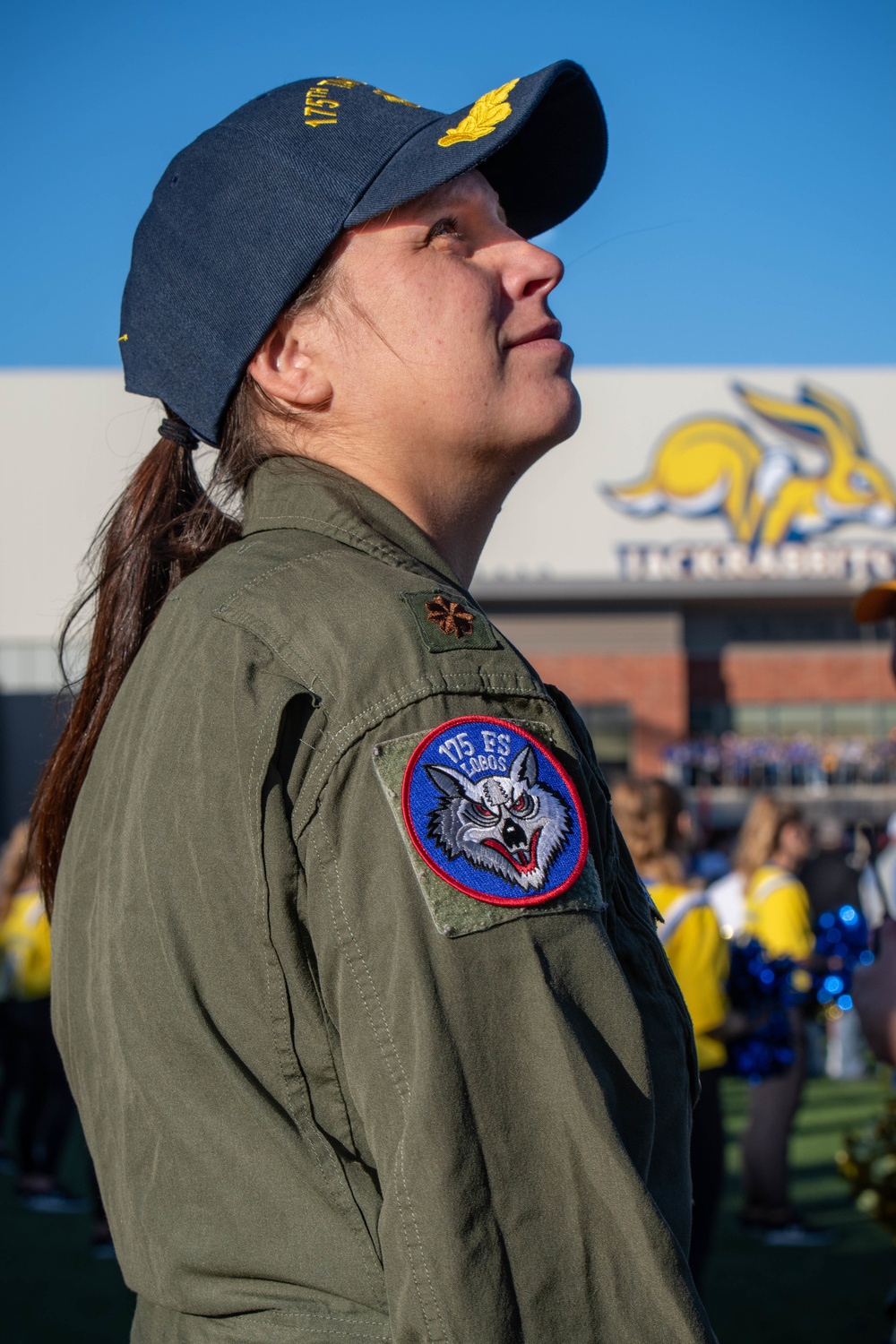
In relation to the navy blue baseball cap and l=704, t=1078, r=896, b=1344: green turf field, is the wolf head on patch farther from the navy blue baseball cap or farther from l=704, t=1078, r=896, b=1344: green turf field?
l=704, t=1078, r=896, b=1344: green turf field

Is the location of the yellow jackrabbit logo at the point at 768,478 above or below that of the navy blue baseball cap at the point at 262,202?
above

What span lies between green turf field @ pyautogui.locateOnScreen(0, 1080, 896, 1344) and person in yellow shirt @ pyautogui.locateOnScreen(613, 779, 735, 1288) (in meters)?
0.50

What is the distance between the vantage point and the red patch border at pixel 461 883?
941 millimetres

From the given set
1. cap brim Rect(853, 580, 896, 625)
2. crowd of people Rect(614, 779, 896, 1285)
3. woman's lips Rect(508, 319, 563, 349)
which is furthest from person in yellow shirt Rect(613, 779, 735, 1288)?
woman's lips Rect(508, 319, 563, 349)

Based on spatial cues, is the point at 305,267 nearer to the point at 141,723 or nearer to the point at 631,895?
the point at 141,723

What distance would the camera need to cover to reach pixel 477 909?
3.07ft

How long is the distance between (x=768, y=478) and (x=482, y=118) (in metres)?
35.9

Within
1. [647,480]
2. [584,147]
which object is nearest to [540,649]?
[647,480]

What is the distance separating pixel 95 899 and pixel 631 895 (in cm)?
54

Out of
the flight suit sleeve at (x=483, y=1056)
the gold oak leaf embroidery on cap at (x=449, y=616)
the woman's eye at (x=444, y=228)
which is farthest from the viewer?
the woman's eye at (x=444, y=228)

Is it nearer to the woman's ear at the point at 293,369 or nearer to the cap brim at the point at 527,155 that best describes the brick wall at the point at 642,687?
the cap brim at the point at 527,155

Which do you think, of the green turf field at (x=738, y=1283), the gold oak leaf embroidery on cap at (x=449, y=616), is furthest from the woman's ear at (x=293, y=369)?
the green turf field at (x=738, y=1283)

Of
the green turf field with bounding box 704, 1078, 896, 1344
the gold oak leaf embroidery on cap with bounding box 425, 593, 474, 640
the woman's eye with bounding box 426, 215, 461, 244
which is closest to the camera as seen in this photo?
the gold oak leaf embroidery on cap with bounding box 425, 593, 474, 640

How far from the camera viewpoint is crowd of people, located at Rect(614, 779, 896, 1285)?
457 centimetres
